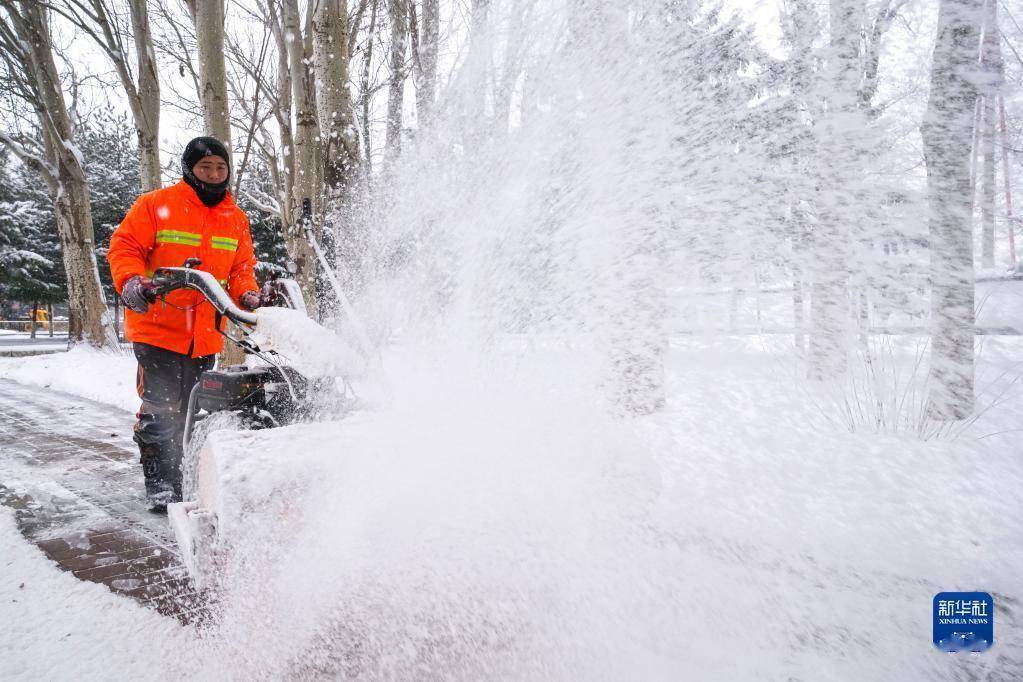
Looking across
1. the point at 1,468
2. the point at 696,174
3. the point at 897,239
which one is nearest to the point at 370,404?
the point at 696,174

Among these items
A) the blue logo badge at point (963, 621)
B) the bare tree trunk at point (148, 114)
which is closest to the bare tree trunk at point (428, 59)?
the bare tree trunk at point (148, 114)

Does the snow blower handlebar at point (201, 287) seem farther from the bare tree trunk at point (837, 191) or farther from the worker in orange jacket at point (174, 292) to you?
the bare tree trunk at point (837, 191)

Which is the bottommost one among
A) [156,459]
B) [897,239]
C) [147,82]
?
[156,459]

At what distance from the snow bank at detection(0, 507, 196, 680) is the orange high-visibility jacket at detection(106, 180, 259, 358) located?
118cm

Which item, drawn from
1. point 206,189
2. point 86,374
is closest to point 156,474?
point 206,189

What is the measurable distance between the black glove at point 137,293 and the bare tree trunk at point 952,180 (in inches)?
191

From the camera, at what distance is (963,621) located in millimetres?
1987

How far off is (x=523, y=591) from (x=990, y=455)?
3301mm

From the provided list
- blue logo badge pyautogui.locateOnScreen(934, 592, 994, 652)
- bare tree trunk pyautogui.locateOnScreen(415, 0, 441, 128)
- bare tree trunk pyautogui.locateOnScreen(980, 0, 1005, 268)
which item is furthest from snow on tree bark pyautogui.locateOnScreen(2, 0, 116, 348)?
bare tree trunk pyautogui.locateOnScreen(980, 0, 1005, 268)

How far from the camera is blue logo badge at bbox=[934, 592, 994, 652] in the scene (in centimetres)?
189

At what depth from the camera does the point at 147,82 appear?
9.66 metres

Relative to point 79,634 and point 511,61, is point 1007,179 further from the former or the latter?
point 79,634

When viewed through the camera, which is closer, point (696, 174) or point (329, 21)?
point (696, 174)

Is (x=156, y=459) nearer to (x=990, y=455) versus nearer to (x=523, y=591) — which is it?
(x=523, y=591)
